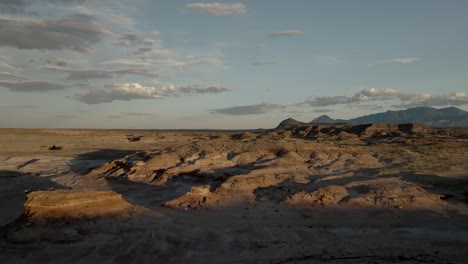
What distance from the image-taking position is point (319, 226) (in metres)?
14.1

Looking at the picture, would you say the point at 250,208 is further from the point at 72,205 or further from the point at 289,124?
the point at 289,124

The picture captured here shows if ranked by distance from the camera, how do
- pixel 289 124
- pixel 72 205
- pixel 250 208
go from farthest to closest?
pixel 289 124
pixel 250 208
pixel 72 205

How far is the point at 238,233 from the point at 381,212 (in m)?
5.69

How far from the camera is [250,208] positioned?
53.4 ft

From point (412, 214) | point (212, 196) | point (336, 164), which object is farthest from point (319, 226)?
point (336, 164)

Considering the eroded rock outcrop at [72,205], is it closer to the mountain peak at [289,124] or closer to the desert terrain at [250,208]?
the desert terrain at [250,208]

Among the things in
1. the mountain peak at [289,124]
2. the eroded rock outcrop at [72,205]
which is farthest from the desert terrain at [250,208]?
the mountain peak at [289,124]

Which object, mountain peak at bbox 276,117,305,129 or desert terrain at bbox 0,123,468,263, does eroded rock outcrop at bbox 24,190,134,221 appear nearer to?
desert terrain at bbox 0,123,468,263

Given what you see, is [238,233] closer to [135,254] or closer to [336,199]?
[135,254]

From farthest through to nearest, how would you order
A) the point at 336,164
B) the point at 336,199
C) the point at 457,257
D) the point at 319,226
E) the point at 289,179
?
1. the point at 336,164
2. the point at 289,179
3. the point at 336,199
4. the point at 319,226
5. the point at 457,257

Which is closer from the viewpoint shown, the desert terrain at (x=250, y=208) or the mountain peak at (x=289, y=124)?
the desert terrain at (x=250, y=208)

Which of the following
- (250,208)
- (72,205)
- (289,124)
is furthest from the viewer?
(289,124)

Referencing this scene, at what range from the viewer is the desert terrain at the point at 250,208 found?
1175cm

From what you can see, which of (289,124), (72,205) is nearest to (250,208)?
(72,205)
